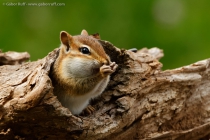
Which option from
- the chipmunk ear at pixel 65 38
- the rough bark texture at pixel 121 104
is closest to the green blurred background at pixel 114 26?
the rough bark texture at pixel 121 104

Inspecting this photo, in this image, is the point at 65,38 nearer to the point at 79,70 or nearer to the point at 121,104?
the point at 79,70

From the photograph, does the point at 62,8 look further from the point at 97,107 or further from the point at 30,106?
the point at 30,106

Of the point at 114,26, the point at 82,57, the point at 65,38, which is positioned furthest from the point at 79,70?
the point at 114,26

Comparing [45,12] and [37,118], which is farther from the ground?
[45,12]

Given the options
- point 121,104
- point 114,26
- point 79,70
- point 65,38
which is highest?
point 114,26

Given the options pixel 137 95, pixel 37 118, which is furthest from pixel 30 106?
pixel 137 95

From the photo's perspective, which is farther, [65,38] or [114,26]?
[114,26]

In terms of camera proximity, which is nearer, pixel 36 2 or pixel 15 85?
pixel 15 85

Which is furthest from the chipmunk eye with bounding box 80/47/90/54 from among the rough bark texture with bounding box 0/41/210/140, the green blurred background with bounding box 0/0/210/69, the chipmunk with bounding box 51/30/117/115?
the green blurred background with bounding box 0/0/210/69
